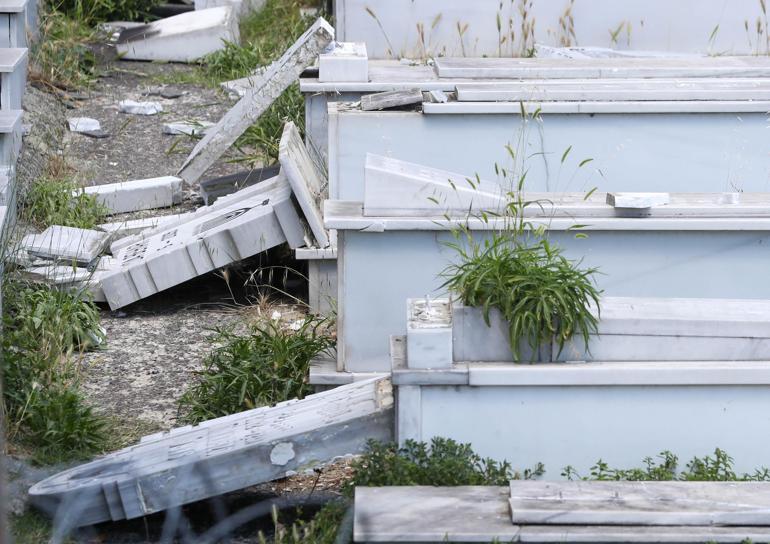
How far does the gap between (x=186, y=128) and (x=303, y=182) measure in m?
3.54

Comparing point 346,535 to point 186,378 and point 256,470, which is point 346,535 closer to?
point 256,470

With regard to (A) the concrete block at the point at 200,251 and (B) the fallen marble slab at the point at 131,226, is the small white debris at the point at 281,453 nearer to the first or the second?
(A) the concrete block at the point at 200,251

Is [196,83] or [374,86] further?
[196,83]

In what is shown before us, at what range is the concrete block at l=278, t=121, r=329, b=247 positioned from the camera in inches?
241

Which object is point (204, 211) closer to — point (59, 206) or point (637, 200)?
point (59, 206)

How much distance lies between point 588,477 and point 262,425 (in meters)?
1.23

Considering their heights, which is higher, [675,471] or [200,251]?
[200,251]

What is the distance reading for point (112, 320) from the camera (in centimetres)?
648

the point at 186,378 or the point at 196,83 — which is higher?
the point at 196,83

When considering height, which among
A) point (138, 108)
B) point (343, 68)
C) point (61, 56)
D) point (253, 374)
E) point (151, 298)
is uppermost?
point (61, 56)

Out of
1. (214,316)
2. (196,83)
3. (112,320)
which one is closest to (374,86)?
(214,316)

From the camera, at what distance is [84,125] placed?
30.5 feet

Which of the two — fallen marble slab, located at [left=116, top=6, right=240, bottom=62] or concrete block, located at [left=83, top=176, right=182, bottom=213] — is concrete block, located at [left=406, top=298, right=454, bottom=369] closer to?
concrete block, located at [left=83, top=176, right=182, bottom=213]

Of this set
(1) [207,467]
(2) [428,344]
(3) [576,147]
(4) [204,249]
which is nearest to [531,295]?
(2) [428,344]
